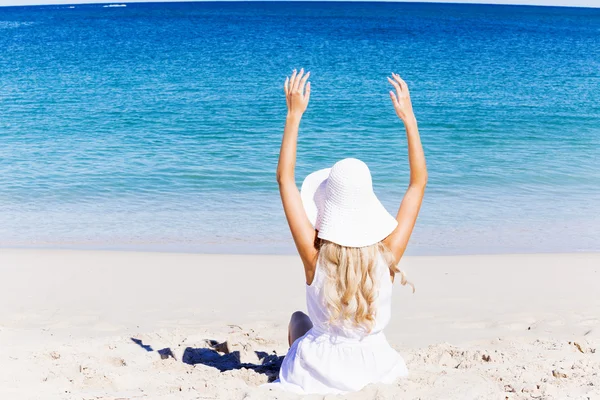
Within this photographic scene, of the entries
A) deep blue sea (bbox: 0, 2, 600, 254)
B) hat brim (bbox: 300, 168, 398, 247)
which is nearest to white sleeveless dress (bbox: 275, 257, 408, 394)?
hat brim (bbox: 300, 168, 398, 247)

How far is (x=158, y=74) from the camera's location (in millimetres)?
24156

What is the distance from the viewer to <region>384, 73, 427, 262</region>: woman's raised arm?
3305 mm

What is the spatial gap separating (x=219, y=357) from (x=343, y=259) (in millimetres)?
1974

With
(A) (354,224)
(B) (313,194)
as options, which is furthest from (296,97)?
(A) (354,224)

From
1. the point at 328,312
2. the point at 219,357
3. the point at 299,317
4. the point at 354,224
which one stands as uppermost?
the point at 354,224

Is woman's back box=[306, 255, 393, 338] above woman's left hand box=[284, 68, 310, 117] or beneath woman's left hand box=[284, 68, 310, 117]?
beneath

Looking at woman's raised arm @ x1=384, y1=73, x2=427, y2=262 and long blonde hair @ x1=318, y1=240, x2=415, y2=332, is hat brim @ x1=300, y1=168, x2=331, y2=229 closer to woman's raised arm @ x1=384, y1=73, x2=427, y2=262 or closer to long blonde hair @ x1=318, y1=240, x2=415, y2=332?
long blonde hair @ x1=318, y1=240, x2=415, y2=332

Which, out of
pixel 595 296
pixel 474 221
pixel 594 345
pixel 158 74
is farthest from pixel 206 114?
pixel 594 345

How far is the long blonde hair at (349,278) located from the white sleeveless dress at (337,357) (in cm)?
14

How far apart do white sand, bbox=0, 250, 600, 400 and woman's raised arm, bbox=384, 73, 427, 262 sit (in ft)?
2.42

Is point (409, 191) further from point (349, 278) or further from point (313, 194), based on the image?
point (349, 278)

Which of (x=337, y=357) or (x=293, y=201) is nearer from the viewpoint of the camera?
(x=293, y=201)

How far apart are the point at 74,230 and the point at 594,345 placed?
249 inches

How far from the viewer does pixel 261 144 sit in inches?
555
